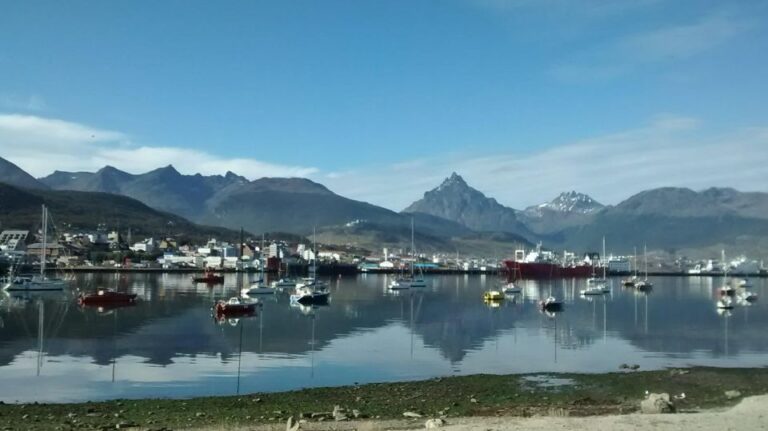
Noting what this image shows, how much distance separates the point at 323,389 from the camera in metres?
25.4

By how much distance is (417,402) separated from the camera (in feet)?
74.4

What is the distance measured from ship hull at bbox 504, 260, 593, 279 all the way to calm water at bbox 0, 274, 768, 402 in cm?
9537

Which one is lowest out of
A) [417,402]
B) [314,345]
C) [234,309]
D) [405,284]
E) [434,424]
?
[314,345]

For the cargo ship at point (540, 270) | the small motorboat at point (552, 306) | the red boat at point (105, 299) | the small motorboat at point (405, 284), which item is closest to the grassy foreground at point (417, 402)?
the small motorboat at point (552, 306)

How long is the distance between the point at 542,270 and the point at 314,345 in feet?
456

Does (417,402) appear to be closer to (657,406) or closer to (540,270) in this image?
(657,406)

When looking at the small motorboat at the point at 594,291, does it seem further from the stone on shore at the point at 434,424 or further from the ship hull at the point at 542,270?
the stone on shore at the point at 434,424

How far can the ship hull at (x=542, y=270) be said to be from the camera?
545 feet

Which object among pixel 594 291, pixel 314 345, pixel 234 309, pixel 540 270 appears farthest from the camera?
pixel 540 270

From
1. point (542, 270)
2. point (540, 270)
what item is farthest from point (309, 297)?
point (542, 270)

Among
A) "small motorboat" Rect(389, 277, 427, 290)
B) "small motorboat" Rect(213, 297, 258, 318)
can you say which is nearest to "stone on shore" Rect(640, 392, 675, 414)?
"small motorboat" Rect(213, 297, 258, 318)

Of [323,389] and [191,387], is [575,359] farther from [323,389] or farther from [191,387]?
[191,387]

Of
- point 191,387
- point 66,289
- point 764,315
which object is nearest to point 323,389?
point 191,387

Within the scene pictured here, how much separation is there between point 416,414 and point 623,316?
5033 centimetres
